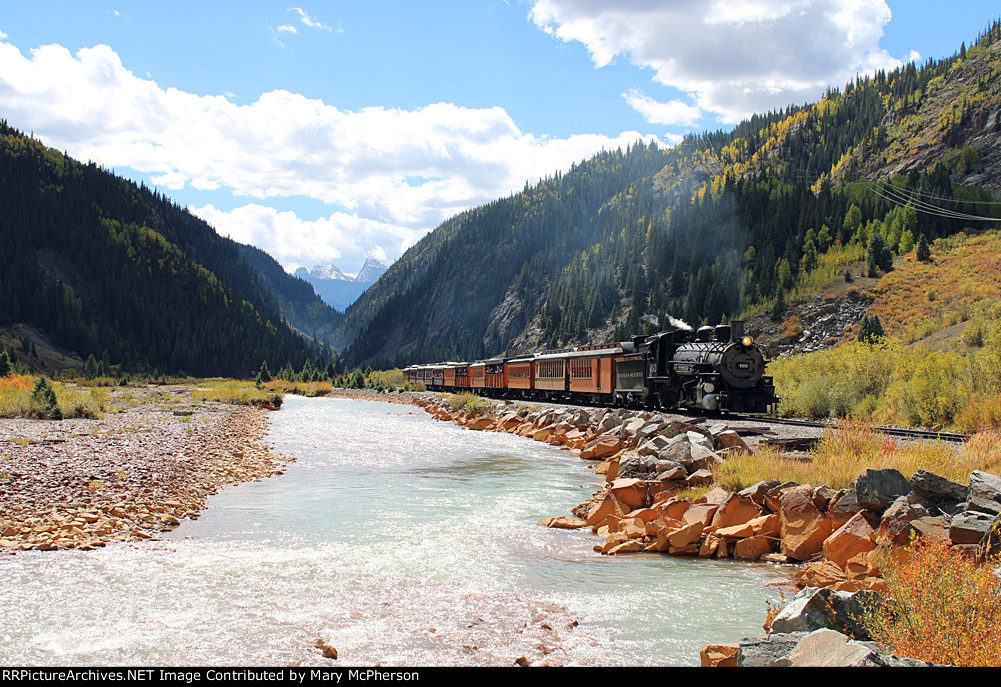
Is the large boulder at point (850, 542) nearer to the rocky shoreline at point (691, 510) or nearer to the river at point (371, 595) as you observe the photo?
the rocky shoreline at point (691, 510)

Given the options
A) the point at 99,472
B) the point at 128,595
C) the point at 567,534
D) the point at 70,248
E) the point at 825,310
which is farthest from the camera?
the point at 70,248

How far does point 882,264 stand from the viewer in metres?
79.3

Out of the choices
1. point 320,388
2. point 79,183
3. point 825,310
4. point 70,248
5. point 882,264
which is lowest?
point 320,388

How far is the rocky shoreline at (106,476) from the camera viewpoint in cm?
1162

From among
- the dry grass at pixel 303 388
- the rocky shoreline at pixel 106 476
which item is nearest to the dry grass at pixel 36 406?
the rocky shoreline at pixel 106 476

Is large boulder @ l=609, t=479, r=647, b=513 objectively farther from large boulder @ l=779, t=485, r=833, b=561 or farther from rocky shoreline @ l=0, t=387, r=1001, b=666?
large boulder @ l=779, t=485, r=833, b=561

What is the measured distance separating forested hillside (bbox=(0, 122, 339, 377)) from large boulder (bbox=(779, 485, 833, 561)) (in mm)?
140484

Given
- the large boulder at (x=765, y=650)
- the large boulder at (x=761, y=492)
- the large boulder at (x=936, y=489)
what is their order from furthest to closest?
the large boulder at (x=761, y=492) → the large boulder at (x=936, y=489) → the large boulder at (x=765, y=650)

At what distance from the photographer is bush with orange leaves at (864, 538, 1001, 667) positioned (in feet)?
16.4

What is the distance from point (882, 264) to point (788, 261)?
1692 cm

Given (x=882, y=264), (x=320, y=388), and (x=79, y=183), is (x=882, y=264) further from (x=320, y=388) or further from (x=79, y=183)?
(x=79, y=183)

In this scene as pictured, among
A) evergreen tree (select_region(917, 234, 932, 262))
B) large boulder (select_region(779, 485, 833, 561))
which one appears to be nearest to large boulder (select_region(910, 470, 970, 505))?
large boulder (select_region(779, 485, 833, 561))

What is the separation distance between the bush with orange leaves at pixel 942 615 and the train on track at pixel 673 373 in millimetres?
18053

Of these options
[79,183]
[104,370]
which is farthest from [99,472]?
[79,183]
